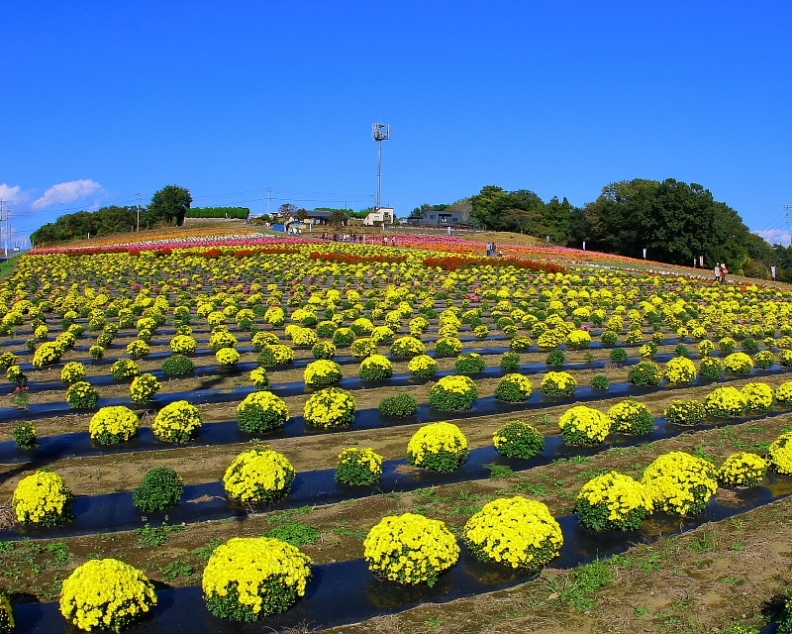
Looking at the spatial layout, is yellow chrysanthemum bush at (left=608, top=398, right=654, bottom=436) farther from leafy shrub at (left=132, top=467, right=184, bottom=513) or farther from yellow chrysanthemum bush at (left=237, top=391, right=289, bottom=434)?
leafy shrub at (left=132, top=467, right=184, bottom=513)

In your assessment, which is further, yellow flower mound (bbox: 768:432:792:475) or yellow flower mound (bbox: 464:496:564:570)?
yellow flower mound (bbox: 768:432:792:475)

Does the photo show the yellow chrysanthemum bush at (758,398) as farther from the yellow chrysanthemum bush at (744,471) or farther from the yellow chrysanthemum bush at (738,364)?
the yellow chrysanthemum bush at (744,471)

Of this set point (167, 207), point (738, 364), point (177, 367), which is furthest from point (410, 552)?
point (167, 207)

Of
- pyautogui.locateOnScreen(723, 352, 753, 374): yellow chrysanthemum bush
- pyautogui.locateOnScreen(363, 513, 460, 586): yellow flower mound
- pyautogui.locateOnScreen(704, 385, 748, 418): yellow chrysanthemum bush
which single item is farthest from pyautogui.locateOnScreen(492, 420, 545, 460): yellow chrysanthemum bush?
pyautogui.locateOnScreen(723, 352, 753, 374): yellow chrysanthemum bush

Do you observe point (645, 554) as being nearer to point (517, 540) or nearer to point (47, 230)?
point (517, 540)

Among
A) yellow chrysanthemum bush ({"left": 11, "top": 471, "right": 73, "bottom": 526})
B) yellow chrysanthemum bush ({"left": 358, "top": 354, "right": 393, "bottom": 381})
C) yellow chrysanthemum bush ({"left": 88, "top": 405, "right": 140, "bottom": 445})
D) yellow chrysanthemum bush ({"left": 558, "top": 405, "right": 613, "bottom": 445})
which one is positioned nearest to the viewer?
yellow chrysanthemum bush ({"left": 11, "top": 471, "right": 73, "bottom": 526})

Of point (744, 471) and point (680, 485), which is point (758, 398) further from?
point (680, 485)

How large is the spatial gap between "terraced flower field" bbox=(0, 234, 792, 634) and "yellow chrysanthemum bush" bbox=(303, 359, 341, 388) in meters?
0.08

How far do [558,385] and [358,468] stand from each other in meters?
8.04

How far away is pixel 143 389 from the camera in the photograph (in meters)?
18.0

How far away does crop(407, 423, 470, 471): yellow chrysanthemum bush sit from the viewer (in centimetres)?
1341

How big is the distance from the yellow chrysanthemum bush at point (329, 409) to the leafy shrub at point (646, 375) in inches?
337

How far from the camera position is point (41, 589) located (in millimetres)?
9336

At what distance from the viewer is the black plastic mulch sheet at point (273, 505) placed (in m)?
11.3
